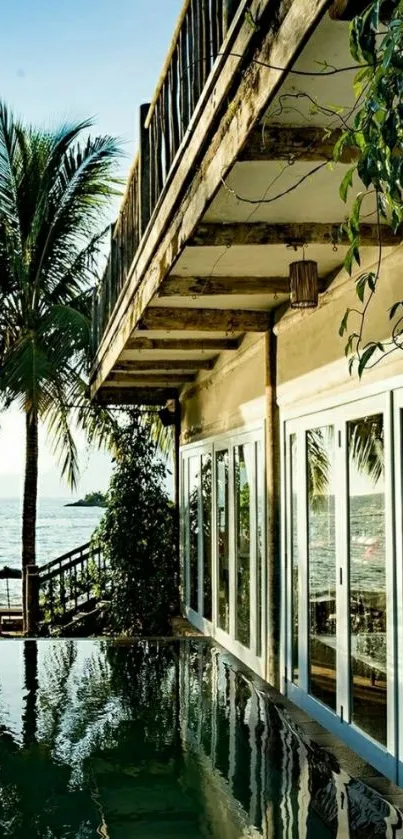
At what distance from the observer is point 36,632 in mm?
12695

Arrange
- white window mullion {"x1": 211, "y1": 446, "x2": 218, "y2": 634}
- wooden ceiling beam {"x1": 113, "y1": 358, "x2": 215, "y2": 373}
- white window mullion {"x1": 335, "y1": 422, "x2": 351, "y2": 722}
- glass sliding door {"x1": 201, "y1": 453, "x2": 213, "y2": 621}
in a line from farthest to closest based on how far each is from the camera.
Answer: glass sliding door {"x1": 201, "y1": 453, "x2": 213, "y2": 621}, white window mullion {"x1": 211, "y1": 446, "x2": 218, "y2": 634}, wooden ceiling beam {"x1": 113, "y1": 358, "x2": 215, "y2": 373}, white window mullion {"x1": 335, "y1": 422, "x2": 351, "y2": 722}

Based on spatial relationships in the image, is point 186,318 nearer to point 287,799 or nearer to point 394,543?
point 394,543

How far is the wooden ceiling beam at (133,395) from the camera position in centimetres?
1234

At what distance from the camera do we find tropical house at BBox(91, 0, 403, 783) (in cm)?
349

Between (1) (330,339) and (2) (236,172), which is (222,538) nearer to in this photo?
(1) (330,339)

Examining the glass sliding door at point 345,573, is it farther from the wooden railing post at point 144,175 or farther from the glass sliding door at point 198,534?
the glass sliding door at point 198,534

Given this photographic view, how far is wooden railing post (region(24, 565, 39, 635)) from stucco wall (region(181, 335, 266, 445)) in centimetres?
273

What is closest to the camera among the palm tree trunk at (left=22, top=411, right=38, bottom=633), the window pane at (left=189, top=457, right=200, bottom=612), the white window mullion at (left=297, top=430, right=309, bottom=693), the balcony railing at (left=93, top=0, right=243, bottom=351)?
the balcony railing at (left=93, top=0, right=243, bottom=351)

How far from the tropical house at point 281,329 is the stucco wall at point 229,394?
40mm

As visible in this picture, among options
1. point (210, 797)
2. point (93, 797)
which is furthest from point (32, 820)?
point (210, 797)

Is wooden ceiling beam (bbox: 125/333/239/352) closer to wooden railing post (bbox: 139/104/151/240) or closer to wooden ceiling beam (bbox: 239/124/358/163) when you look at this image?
wooden railing post (bbox: 139/104/151/240)

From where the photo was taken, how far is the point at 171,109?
5.39 m

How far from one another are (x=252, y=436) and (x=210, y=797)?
4.00 m

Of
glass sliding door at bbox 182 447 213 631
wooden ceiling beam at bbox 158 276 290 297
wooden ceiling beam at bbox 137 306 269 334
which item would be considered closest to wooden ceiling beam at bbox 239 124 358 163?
wooden ceiling beam at bbox 158 276 290 297
